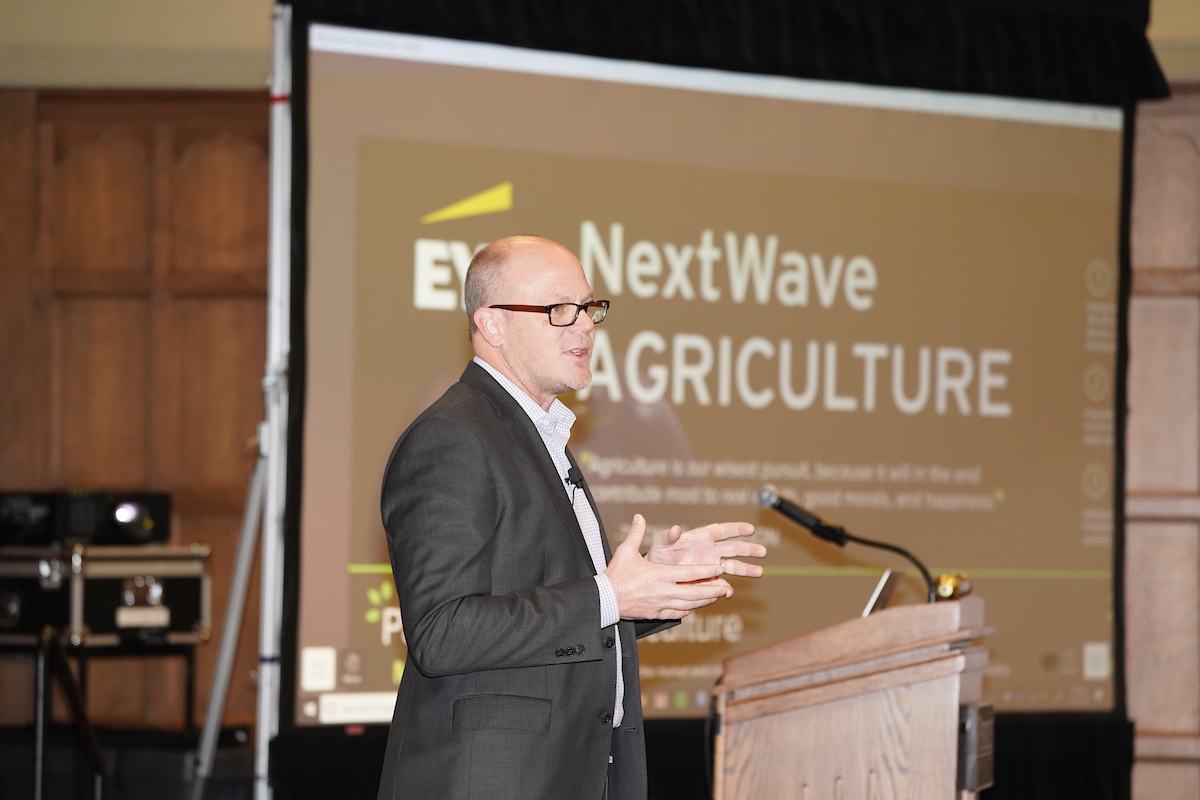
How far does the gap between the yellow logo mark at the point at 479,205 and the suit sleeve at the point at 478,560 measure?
2220mm

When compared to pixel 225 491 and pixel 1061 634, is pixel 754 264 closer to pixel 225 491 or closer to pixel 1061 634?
pixel 1061 634

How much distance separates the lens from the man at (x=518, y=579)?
183 centimetres

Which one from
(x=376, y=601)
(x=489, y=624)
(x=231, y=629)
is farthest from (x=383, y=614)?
(x=489, y=624)

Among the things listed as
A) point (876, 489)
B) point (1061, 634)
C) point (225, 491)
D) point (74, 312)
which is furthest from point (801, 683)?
point (74, 312)

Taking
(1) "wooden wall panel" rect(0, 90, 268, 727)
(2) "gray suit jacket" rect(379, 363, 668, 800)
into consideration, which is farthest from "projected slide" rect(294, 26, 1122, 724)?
(1) "wooden wall panel" rect(0, 90, 268, 727)

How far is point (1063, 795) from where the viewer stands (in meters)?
4.70

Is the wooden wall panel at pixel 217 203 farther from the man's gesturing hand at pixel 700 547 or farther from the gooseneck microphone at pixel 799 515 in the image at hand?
the man's gesturing hand at pixel 700 547

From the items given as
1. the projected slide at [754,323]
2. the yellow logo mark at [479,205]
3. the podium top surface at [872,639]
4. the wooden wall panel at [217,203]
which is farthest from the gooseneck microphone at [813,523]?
the wooden wall panel at [217,203]

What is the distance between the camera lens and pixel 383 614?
394cm

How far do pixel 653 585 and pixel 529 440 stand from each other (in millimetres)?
349

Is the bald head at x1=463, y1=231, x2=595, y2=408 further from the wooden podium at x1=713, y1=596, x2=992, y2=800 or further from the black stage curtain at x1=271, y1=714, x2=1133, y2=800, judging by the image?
the black stage curtain at x1=271, y1=714, x2=1133, y2=800

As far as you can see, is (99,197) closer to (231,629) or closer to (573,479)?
(231,629)

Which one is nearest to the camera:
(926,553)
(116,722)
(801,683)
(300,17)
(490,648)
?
(490,648)

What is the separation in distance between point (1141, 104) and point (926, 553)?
7.06 ft
